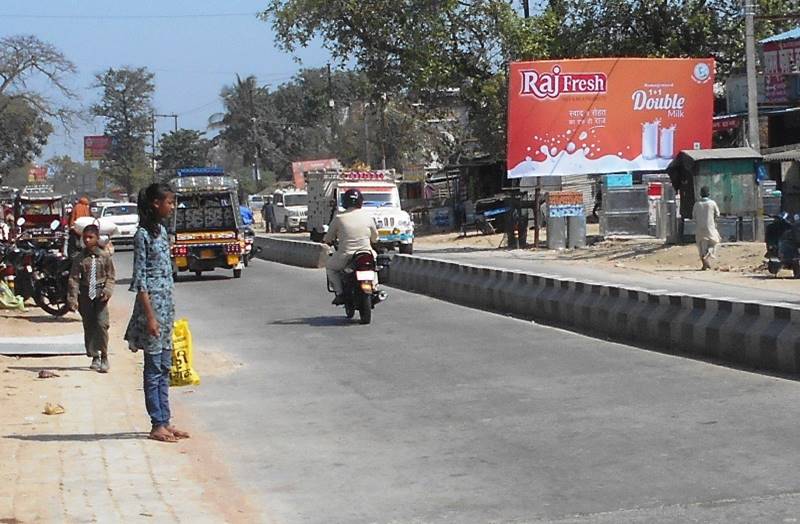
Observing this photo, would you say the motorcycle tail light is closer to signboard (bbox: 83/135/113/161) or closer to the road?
the road

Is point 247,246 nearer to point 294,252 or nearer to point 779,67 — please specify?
point 294,252

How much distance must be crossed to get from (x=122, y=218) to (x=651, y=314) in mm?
33604

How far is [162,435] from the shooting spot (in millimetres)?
9359

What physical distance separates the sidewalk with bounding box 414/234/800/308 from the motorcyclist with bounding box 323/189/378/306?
4.85 metres

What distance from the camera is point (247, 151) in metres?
119

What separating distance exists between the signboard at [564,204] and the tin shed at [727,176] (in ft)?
16.5

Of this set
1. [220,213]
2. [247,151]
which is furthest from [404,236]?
[247,151]

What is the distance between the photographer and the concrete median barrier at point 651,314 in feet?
40.2

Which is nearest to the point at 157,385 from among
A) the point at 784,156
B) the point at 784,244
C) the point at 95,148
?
the point at 784,244

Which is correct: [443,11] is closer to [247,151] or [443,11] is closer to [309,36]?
[309,36]

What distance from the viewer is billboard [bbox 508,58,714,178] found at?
37.7 meters

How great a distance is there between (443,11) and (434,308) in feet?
107

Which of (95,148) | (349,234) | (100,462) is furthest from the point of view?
(95,148)

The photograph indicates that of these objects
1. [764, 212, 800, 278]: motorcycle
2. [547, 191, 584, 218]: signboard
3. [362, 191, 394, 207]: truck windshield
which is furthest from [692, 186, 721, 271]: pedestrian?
[362, 191, 394, 207]: truck windshield
